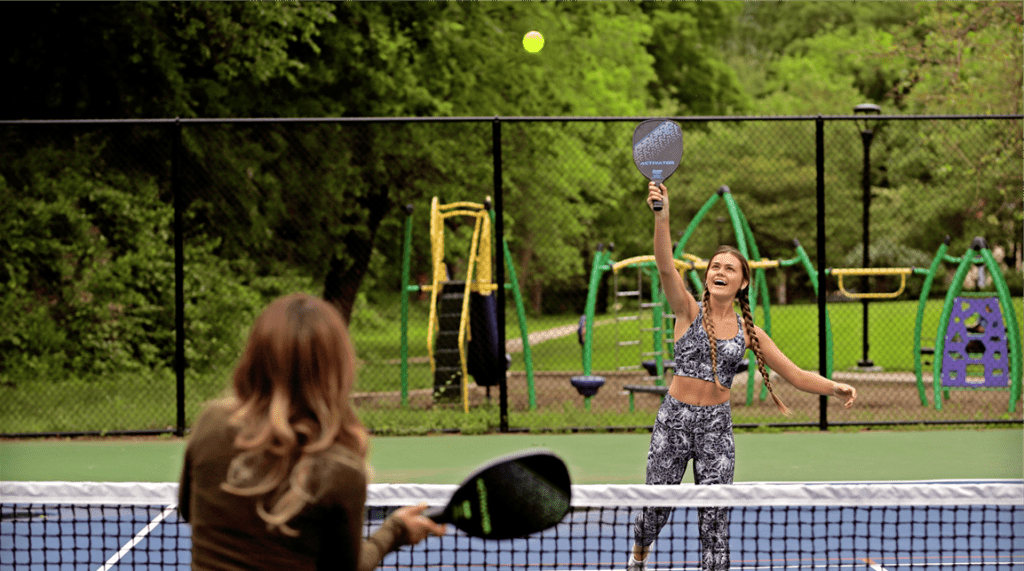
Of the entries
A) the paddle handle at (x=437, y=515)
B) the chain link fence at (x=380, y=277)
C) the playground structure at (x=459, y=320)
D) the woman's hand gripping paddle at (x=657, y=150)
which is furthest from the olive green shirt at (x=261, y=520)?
the playground structure at (x=459, y=320)

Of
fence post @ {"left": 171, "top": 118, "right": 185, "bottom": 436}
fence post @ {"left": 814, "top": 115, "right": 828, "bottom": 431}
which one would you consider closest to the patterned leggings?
fence post @ {"left": 814, "top": 115, "right": 828, "bottom": 431}

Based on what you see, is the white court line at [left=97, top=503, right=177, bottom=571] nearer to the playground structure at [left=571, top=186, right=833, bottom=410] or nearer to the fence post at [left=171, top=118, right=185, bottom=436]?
the fence post at [left=171, top=118, right=185, bottom=436]

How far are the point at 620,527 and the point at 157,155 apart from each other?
9762mm

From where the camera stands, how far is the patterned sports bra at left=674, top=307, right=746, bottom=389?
4.15 meters

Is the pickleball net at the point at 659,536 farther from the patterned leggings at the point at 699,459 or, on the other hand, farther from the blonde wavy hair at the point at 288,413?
the blonde wavy hair at the point at 288,413

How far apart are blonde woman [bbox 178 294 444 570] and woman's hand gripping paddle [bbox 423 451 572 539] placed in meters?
0.31

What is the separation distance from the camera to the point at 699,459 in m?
4.13

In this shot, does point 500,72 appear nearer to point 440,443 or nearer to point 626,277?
point 440,443

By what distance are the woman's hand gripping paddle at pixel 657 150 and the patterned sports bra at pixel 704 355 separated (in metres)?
0.71

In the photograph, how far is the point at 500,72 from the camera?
615 inches

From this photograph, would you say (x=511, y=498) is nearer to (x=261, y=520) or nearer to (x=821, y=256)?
(x=261, y=520)

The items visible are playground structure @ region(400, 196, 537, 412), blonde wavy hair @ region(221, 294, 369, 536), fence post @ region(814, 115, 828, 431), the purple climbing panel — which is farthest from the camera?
playground structure @ region(400, 196, 537, 412)

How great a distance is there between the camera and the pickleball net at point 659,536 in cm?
362

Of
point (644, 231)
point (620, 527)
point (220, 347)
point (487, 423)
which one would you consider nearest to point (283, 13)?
point (220, 347)
